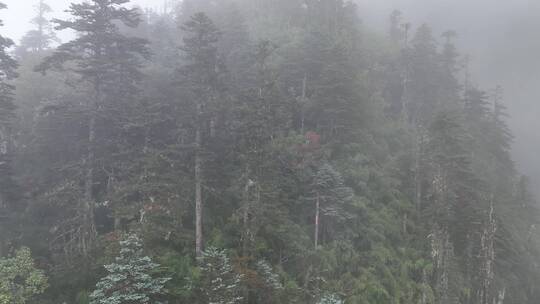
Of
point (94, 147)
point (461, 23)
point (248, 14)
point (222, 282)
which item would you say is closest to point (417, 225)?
point (222, 282)

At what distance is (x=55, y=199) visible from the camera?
21.6 meters

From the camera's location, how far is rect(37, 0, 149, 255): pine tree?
22.7 metres

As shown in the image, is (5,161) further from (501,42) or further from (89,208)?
(501,42)

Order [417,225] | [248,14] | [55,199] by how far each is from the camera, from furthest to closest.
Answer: [248,14]
[417,225]
[55,199]

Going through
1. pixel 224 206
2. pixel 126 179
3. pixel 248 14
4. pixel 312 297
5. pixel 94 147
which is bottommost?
pixel 312 297

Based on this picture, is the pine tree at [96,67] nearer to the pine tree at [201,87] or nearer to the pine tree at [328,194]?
the pine tree at [201,87]

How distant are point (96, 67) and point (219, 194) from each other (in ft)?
35.7

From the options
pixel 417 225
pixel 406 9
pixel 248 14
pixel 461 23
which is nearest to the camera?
pixel 417 225

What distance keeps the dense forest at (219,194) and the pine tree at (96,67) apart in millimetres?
117

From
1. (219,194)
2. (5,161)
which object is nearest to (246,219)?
(219,194)

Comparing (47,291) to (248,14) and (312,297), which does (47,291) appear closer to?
(312,297)

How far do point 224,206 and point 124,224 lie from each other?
260 inches

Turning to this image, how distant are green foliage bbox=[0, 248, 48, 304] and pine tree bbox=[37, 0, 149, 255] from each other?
2.87 m

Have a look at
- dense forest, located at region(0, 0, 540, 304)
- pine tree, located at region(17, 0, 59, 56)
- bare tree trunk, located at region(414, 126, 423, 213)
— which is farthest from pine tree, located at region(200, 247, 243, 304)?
pine tree, located at region(17, 0, 59, 56)
